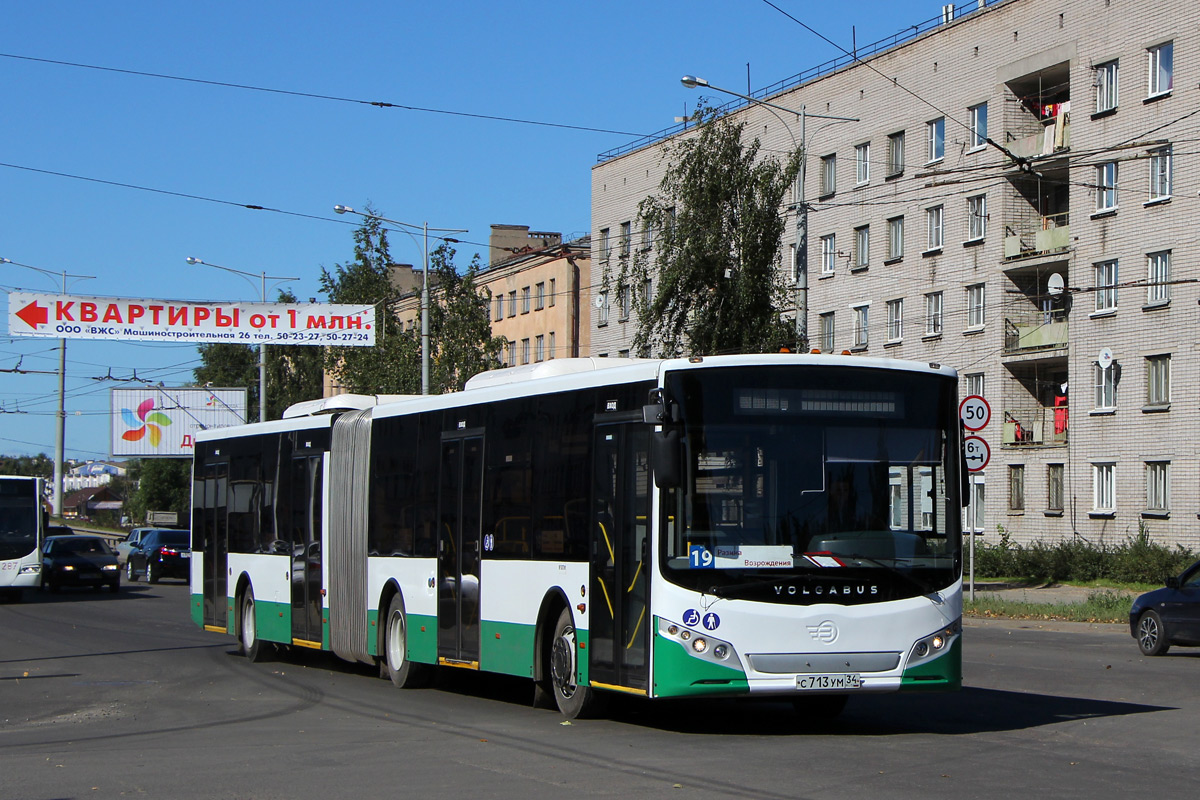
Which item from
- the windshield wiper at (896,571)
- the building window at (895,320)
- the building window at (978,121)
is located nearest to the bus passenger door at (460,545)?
the windshield wiper at (896,571)

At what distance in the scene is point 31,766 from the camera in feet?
34.7

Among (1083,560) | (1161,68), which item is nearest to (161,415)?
(1083,560)

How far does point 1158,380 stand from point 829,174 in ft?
57.5

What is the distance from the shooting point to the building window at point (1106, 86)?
143 ft

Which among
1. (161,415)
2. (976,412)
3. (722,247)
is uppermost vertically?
(722,247)

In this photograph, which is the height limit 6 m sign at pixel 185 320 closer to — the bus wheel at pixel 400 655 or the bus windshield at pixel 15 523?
the bus windshield at pixel 15 523

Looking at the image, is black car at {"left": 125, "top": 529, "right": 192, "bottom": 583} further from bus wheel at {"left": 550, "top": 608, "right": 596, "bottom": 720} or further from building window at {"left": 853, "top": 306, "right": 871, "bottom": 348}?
bus wheel at {"left": 550, "top": 608, "right": 596, "bottom": 720}

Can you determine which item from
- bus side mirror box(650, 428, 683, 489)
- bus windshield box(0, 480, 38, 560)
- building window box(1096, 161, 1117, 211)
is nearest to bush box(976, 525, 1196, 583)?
building window box(1096, 161, 1117, 211)

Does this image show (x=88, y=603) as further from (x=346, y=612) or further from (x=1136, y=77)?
(x=1136, y=77)

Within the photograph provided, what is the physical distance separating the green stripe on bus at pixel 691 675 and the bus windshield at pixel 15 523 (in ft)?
93.0

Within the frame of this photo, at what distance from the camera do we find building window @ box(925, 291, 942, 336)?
166 ft

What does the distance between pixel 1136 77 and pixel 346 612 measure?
32253mm

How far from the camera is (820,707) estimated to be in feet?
42.7

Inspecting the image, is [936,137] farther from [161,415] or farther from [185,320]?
[161,415]
